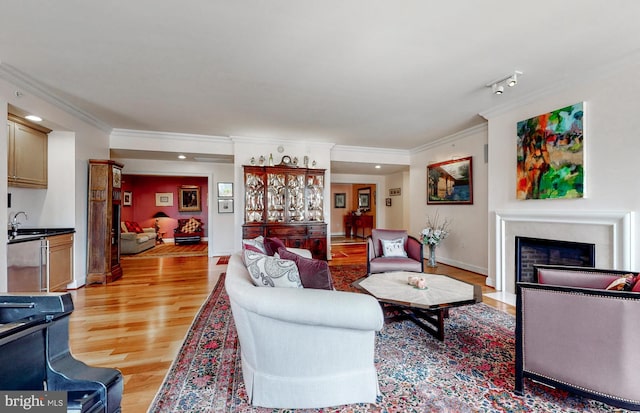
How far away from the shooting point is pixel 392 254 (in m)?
3.88

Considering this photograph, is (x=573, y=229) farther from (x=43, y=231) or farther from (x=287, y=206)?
(x=43, y=231)

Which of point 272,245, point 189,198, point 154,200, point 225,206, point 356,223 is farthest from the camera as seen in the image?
point 356,223

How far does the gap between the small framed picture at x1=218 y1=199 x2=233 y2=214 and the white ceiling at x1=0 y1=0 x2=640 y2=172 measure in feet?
9.68

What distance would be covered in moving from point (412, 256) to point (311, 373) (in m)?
2.78

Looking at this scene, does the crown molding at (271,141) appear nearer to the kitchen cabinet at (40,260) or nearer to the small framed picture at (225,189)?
the small framed picture at (225,189)

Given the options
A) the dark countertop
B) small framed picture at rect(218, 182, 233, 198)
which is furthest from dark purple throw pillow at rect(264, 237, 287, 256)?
small framed picture at rect(218, 182, 233, 198)

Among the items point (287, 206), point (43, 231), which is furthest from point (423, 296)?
point (43, 231)

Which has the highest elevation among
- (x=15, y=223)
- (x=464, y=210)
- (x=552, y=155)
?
(x=552, y=155)

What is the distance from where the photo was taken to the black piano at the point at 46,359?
656mm

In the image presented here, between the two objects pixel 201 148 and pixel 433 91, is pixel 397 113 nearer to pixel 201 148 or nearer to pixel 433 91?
pixel 433 91

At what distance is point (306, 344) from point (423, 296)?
1.24 metres

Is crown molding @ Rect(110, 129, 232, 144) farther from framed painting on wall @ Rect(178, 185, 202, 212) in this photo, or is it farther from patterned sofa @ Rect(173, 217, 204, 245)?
framed painting on wall @ Rect(178, 185, 202, 212)

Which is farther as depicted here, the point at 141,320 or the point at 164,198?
the point at 164,198

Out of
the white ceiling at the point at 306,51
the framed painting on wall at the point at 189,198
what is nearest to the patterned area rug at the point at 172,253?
the framed painting on wall at the point at 189,198
